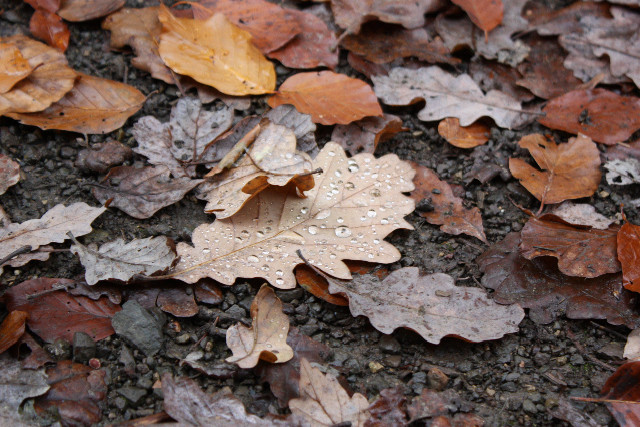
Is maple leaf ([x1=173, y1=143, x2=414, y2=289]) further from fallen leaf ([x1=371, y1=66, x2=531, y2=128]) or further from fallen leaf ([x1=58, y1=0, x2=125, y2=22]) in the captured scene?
fallen leaf ([x1=58, y1=0, x2=125, y2=22])

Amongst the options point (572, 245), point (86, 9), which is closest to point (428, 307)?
point (572, 245)

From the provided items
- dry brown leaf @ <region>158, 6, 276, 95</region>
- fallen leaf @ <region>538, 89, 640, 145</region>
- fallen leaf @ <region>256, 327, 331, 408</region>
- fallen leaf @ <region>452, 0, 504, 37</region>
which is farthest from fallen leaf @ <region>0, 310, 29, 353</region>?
fallen leaf @ <region>452, 0, 504, 37</region>

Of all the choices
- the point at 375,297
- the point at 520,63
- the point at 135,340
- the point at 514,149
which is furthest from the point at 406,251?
the point at 520,63

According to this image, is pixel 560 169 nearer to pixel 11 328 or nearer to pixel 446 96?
pixel 446 96

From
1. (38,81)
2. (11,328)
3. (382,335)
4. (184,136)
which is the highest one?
(38,81)

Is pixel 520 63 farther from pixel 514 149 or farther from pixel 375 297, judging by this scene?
pixel 375 297

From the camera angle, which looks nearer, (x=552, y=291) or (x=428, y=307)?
(x=428, y=307)
